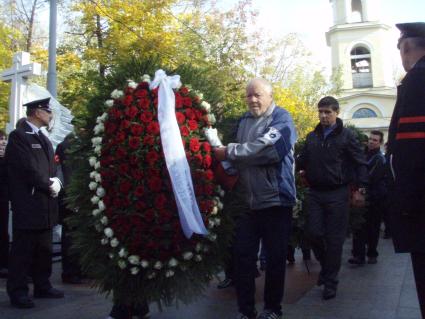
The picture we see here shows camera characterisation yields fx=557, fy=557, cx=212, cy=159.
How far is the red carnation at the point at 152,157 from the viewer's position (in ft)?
12.9

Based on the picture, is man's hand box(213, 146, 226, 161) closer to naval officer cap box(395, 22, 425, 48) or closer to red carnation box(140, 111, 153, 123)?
red carnation box(140, 111, 153, 123)

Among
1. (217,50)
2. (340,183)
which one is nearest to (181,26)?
(217,50)

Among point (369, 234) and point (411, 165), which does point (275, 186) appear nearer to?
point (411, 165)

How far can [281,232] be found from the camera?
14.5 feet

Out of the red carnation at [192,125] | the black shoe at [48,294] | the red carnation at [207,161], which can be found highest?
the red carnation at [192,125]

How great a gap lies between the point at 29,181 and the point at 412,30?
373 cm

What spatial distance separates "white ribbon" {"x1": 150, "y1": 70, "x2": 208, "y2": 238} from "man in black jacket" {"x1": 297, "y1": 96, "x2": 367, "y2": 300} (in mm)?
2105

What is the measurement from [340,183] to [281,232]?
4.82 feet

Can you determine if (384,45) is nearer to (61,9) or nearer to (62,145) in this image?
(61,9)

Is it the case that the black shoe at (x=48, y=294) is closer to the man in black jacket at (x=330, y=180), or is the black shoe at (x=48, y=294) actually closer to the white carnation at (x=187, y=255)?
the white carnation at (x=187, y=255)

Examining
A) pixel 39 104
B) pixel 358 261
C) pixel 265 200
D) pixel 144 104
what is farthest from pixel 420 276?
pixel 358 261

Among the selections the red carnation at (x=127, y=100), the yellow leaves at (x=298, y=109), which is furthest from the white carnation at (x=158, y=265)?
the yellow leaves at (x=298, y=109)

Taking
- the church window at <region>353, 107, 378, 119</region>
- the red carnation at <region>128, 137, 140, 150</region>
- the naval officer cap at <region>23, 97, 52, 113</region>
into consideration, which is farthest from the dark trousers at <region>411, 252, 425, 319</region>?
the church window at <region>353, 107, 378, 119</region>

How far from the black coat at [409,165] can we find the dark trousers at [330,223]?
2325 millimetres
